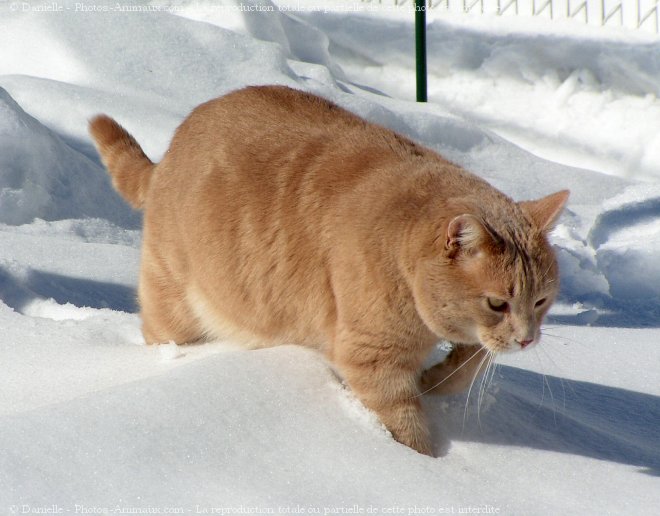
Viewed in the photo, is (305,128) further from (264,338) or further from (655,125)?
(655,125)

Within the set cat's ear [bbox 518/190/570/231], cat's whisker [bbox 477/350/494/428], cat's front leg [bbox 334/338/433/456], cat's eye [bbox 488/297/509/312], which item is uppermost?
cat's ear [bbox 518/190/570/231]

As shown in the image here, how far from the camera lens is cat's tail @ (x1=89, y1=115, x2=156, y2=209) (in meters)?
3.21

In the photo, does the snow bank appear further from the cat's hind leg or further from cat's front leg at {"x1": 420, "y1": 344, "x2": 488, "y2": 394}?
cat's front leg at {"x1": 420, "y1": 344, "x2": 488, "y2": 394}

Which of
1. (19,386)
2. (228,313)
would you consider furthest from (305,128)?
(19,386)

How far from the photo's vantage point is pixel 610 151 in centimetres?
618

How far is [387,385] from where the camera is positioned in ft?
7.67

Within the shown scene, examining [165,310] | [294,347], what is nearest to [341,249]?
[294,347]

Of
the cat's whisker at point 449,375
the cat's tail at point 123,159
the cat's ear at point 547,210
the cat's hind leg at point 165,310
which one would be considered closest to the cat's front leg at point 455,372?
the cat's whisker at point 449,375

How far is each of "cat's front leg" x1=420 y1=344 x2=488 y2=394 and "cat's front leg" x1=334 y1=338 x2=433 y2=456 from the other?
0.18 meters

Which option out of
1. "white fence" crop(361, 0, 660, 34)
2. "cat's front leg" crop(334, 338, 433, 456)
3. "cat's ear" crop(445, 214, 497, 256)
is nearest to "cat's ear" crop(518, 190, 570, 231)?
"cat's ear" crop(445, 214, 497, 256)

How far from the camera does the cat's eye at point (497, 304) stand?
2236mm

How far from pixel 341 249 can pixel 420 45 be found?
12.3ft

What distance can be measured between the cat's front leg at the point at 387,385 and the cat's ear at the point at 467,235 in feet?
1.04

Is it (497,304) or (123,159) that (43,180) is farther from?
(497,304)
